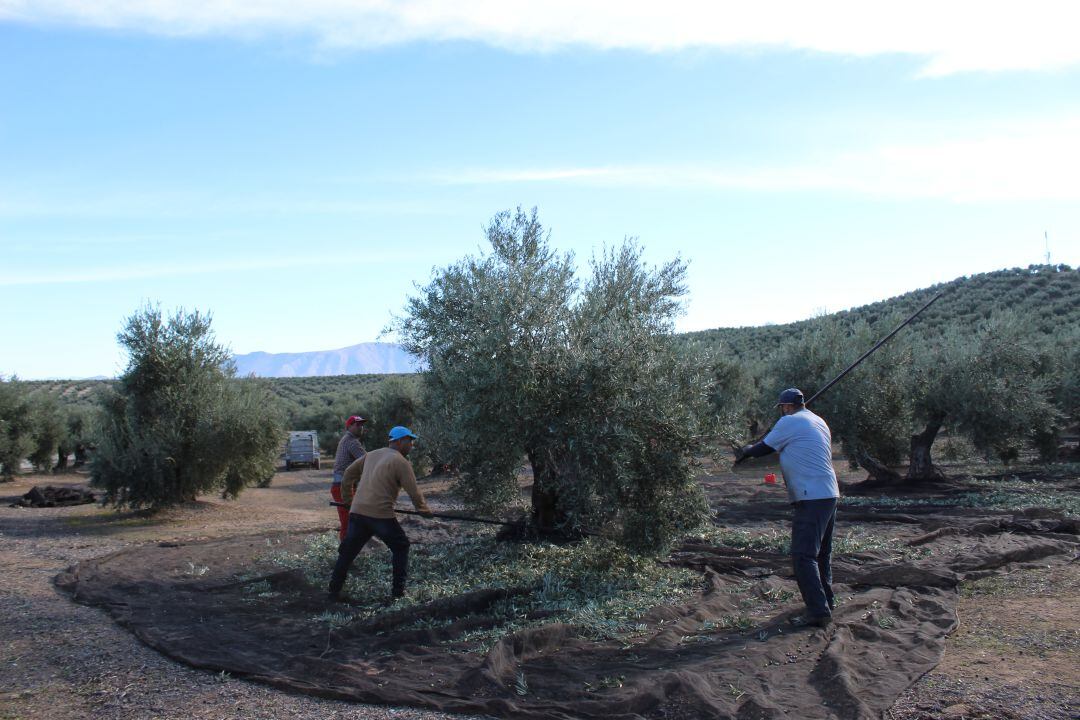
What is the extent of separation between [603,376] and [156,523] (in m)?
12.5

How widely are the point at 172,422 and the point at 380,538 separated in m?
11.1

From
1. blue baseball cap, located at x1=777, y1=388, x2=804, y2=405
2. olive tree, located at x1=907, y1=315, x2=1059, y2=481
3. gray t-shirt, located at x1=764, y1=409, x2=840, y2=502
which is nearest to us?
gray t-shirt, located at x1=764, y1=409, x2=840, y2=502

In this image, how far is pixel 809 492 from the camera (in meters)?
7.41

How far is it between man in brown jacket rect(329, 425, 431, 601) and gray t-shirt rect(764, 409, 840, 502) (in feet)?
12.4

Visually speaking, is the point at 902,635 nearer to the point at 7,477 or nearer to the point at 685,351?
the point at 685,351

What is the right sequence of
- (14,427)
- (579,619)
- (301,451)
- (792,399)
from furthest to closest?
(301,451), (14,427), (792,399), (579,619)

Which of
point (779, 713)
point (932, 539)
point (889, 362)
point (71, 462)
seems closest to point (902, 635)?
point (779, 713)

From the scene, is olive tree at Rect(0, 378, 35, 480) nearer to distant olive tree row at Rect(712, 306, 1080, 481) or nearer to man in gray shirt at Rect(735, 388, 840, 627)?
distant olive tree row at Rect(712, 306, 1080, 481)

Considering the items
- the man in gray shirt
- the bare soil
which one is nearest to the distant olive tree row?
the man in gray shirt

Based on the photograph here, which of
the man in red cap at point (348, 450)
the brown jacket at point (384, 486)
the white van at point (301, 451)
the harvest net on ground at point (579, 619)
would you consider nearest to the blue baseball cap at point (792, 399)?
the harvest net on ground at point (579, 619)

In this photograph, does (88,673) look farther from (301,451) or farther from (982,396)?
(301,451)

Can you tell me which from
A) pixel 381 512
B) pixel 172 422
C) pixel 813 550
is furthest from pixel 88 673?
pixel 172 422

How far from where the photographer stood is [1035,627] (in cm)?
698

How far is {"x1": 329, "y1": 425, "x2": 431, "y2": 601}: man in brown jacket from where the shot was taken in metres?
8.77
